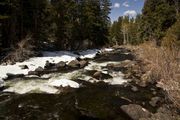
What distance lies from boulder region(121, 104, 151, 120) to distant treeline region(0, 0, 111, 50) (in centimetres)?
1640

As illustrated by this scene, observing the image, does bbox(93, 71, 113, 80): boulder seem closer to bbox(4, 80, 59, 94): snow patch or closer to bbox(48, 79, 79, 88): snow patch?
bbox(48, 79, 79, 88): snow patch

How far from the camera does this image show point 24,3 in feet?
108

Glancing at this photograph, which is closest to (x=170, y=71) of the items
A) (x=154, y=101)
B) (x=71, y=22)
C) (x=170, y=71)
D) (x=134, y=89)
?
(x=170, y=71)

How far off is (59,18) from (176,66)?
3131cm

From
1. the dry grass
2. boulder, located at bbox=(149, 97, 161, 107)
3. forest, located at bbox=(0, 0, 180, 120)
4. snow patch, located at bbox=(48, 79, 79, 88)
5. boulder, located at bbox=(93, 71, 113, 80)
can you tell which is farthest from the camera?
boulder, located at bbox=(93, 71, 113, 80)

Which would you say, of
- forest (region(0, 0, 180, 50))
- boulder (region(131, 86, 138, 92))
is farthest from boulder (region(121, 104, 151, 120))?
forest (region(0, 0, 180, 50))

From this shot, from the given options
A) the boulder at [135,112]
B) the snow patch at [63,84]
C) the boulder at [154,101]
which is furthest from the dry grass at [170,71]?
the snow patch at [63,84]

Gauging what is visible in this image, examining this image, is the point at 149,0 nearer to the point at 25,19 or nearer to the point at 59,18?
the point at 59,18

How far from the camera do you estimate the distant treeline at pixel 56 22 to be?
30578 millimetres

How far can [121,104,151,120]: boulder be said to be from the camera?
42.0ft

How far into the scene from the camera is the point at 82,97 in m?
16.1

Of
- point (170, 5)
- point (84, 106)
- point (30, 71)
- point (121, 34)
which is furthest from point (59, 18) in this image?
point (121, 34)

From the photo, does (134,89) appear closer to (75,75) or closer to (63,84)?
(63,84)

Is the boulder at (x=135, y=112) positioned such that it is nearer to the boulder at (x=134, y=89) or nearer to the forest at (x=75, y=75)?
the forest at (x=75, y=75)
